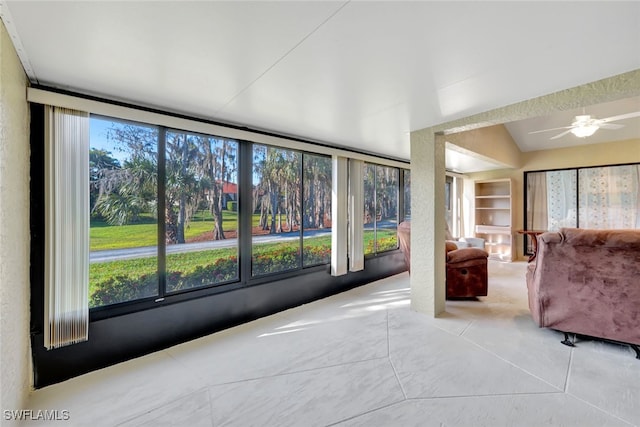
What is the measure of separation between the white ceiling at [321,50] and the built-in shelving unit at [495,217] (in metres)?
4.90

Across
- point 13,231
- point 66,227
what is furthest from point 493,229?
point 13,231

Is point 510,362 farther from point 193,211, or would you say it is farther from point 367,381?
point 193,211

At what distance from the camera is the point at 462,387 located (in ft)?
6.13

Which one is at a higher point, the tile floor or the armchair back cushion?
the armchair back cushion

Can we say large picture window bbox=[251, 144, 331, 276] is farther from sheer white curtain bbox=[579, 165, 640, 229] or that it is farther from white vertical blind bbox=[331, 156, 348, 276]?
sheer white curtain bbox=[579, 165, 640, 229]

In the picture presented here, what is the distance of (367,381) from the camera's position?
1951mm

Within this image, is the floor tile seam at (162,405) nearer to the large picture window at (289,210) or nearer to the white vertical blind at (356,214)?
the large picture window at (289,210)

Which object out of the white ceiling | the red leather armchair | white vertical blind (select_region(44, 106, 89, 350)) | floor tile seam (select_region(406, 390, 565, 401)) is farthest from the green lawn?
the red leather armchair

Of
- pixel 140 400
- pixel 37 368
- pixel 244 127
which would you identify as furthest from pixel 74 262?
pixel 244 127

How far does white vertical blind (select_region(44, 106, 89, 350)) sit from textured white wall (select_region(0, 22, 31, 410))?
11 cm

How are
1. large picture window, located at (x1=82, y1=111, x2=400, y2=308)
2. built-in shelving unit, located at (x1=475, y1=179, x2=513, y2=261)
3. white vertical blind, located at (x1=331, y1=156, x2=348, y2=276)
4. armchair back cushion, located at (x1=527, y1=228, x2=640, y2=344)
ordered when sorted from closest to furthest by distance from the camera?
armchair back cushion, located at (x1=527, y1=228, x2=640, y2=344), large picture window, located at (x1=82, y1=111, x2=400, y2=308), white vertical blind, located at (x1=331, y1=156, x2=348, y2=276), built-in shelving unit, located at (x1=475, y1=179, x2=513, y2=261)

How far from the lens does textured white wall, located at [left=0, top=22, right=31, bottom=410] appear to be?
1.33m

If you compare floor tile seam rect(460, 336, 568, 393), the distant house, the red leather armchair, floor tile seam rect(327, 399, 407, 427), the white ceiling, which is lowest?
floor tile seam rect(327, 399, 407, 427)

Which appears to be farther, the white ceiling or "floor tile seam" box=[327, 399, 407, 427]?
"floor tile seam" box=[327, 399, 407, 427]
